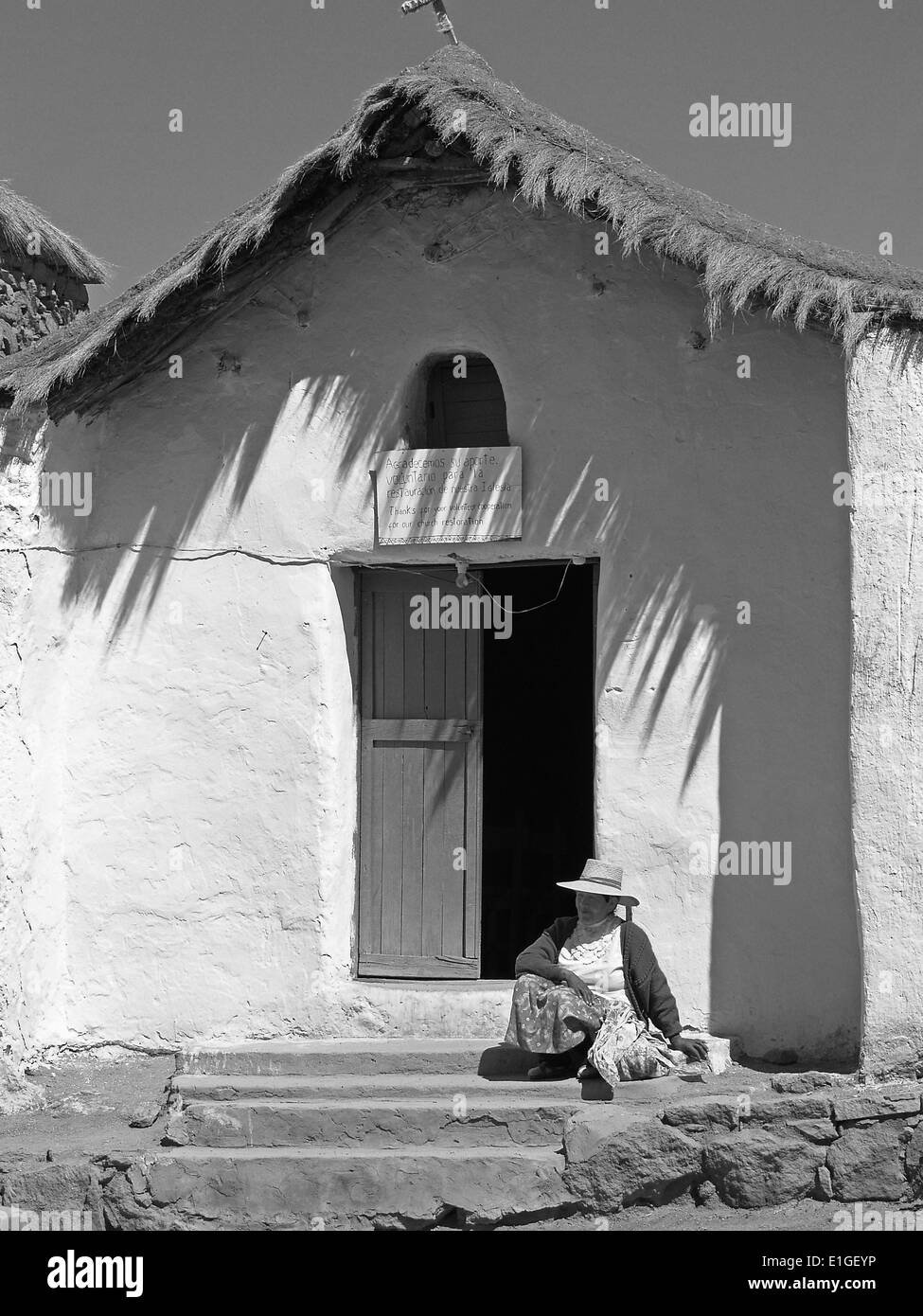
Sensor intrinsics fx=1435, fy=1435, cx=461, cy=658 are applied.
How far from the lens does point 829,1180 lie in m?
5.96

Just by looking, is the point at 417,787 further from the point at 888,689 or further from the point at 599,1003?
the point at 888,689

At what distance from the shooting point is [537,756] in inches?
403

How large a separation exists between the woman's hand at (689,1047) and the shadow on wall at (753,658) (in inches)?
19.1

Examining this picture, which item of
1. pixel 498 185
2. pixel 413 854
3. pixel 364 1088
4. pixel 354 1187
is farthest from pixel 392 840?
pixel 498 185

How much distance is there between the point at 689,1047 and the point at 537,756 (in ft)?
13.3

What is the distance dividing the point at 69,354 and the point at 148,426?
2.01 ft

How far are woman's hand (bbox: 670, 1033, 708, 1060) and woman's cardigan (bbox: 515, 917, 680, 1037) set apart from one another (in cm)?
4

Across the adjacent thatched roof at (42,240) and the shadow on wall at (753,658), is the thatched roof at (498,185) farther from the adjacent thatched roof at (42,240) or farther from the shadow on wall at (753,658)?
the adjacent thatched roof at (42,240)

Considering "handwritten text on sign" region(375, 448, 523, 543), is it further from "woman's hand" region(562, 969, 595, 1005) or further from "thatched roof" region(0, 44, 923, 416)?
"woman's hand" region(562, 969, 595, 1005)

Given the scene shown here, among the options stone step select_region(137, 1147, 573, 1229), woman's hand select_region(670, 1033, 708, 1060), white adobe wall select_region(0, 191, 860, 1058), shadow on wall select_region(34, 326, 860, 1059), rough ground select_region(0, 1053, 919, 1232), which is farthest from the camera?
white adobe wall select_region(0, 191, 860, 1058)

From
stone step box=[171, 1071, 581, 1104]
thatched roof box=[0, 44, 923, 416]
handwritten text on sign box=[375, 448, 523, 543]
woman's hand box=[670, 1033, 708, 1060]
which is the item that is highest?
thatched roof box=[0, 44, 923, 416]

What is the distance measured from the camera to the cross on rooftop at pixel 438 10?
8.06 m

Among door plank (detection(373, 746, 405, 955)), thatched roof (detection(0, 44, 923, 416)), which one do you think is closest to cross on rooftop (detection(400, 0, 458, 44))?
thatched roof (detection(0, 44, 923, 416))

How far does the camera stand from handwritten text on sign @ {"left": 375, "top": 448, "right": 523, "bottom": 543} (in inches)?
289
